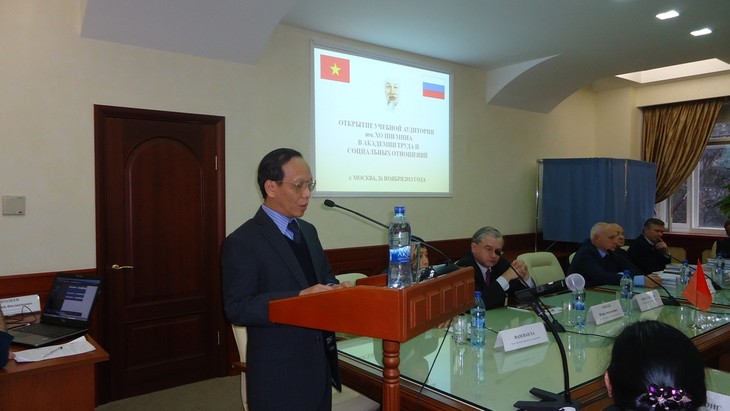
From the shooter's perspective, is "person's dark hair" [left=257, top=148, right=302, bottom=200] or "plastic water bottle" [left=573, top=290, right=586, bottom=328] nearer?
"person's dark hair" [left=257, top=148, right=302, bottom=200]

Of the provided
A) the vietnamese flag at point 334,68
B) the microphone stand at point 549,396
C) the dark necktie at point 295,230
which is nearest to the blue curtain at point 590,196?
the vietnamese flag at point 334,68

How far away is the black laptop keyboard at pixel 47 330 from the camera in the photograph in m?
2.33

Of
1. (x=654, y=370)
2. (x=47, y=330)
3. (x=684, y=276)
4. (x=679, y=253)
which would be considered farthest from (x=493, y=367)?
(x=679, y=253)

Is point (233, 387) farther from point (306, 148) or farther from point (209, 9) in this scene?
point (209, 9)

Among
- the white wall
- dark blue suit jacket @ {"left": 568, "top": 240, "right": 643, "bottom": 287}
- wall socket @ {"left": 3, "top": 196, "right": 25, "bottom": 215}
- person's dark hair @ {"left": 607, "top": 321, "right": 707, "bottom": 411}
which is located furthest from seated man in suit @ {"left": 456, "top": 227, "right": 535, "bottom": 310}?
wall socket @ {"left": 3, "top": 196, "right": 25, "bottom": 215}

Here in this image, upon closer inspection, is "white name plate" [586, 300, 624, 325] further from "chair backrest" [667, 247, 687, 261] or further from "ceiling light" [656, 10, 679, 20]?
"chair backrest" [667, 247, 687, 261]

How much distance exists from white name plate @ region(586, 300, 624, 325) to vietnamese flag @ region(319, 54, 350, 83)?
3.02 meters

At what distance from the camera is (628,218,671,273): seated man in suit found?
482cm

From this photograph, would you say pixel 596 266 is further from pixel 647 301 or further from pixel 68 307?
pixel 68 307

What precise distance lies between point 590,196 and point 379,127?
2863 millimetres

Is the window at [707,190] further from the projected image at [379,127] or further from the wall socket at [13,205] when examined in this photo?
the wall socket at [13,205]

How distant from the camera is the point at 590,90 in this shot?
24.7 feet

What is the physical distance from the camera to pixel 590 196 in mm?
6008

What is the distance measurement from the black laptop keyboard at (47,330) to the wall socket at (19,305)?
14.3 inches
